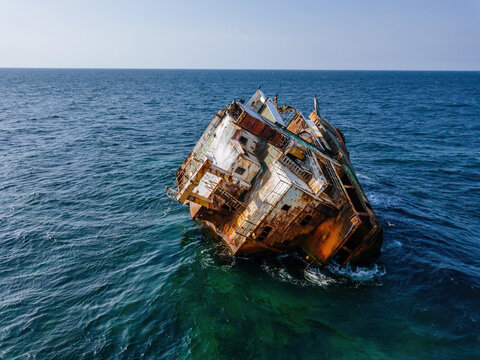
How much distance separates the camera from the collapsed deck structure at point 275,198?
17281 mm

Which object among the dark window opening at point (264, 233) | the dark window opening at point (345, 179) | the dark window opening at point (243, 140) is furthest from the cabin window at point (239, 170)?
the dark window opening at point (345, 179)

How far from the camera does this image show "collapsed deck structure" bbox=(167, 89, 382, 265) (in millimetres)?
17281

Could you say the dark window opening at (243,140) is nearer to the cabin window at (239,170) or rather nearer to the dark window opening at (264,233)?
the cabin window at (239,170)

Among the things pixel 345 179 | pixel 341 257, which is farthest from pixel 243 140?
pixel 341 257

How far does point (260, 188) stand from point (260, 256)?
4.76m

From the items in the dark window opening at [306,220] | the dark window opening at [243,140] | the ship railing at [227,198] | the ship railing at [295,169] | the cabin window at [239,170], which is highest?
the dark window opening at [243,140]

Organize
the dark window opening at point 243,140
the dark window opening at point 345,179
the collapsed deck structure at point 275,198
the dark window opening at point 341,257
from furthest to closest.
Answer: the dark window opening at point 345,179, the dark window opening at point 243,140, the dark window opening at point 341,257, the collapsed deck structure at point 275,198

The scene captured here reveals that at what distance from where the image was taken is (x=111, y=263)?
19172 mm

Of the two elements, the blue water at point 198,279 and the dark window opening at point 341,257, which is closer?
the blue water at point 198,279

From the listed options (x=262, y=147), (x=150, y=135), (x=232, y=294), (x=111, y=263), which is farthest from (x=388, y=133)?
(x=111, y=263)

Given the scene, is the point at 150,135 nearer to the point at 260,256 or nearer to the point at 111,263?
the point at 111,263

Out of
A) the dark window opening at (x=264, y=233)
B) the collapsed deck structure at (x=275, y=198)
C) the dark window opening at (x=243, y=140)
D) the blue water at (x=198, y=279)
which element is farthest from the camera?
the dark window opening at (x=243, y=140)

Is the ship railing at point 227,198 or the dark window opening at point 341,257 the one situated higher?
the ship railing at point 227,198

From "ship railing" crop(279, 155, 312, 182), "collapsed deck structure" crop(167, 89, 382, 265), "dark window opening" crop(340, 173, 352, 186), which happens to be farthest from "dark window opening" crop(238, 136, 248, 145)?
"dark window opening" crop(340, 173, 352, 186)
